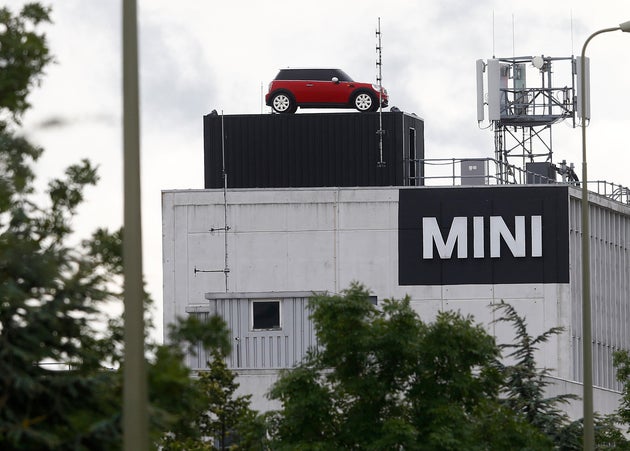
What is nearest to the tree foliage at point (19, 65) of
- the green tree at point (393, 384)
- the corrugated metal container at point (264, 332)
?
the green tree at point (393, 384)

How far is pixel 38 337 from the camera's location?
15.9 metres

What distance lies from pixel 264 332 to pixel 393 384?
1428 inches

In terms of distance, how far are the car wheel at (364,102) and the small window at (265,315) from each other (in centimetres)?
1347

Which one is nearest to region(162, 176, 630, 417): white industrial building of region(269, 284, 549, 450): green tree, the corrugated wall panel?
the corrugated wall panel

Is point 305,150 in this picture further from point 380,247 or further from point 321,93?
point 380,247

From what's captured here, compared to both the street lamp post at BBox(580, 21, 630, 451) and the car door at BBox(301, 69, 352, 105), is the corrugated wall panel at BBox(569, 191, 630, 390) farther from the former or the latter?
the street lamp post at BBox(580, 21, 630, 451)

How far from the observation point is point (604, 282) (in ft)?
256

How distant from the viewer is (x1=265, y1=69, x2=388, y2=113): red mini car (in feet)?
242

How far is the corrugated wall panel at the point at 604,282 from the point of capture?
2908 inches

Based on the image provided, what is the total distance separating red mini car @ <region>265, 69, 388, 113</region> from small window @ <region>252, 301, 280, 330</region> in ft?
42.1

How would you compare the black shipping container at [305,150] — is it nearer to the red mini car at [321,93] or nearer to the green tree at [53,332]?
the red mini car at [321,93]

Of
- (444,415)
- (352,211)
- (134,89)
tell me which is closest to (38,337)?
(134,89)

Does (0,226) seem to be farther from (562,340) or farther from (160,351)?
(562,340)

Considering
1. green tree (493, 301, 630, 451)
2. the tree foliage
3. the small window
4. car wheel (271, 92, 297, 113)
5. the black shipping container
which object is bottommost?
green tree (493, 301, 630, 451)
